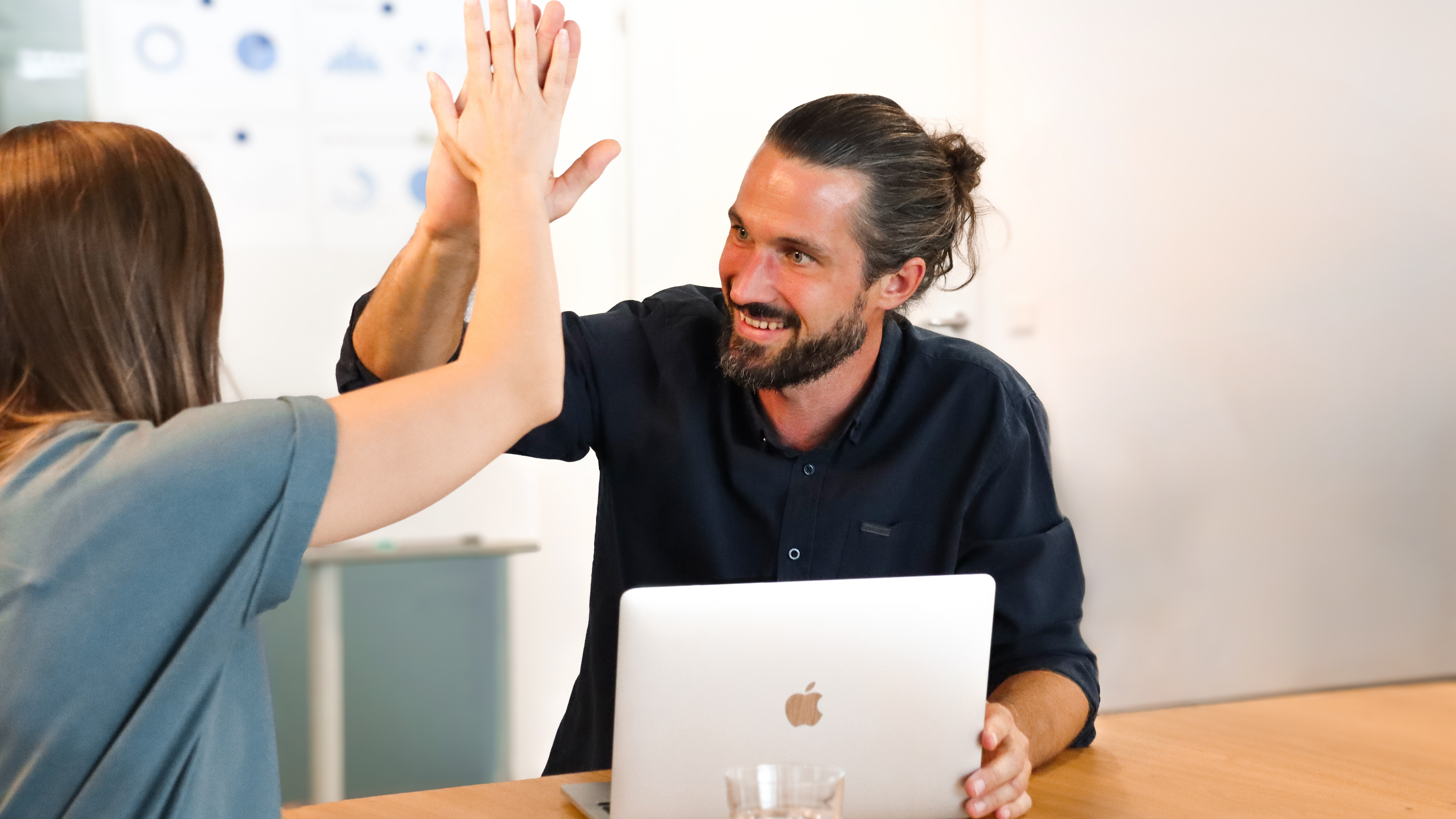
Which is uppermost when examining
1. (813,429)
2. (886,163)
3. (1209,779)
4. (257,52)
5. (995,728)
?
(257,52)

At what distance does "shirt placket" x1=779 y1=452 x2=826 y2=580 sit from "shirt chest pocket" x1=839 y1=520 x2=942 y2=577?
0.14ft

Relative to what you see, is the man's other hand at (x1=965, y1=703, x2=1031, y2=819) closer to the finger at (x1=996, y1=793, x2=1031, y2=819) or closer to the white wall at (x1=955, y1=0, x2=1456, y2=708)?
the finger at (x1=996, y1=793, x2=1031, y2=819)

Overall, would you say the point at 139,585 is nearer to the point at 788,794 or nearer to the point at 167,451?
the point at 167,451

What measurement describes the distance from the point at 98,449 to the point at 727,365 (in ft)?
2.88

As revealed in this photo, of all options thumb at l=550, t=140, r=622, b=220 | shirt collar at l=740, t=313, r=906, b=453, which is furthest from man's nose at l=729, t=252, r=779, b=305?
thumb at l=550, t=140, r=622, b=220

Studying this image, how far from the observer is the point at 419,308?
1.28 metres

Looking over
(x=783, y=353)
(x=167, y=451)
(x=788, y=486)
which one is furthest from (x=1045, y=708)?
(x=167, y=451)

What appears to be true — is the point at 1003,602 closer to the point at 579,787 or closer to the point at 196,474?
the point at 579,787

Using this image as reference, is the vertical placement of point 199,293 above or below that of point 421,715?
above

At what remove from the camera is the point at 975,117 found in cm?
Answer: 308

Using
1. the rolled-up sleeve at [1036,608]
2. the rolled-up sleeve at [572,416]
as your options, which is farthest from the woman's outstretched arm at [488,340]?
the rolled-up sleeve at [1036,608]

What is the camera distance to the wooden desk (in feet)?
3.76

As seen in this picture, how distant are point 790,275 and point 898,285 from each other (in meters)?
0.19

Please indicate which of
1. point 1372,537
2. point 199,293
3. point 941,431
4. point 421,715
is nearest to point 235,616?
point 199,293
